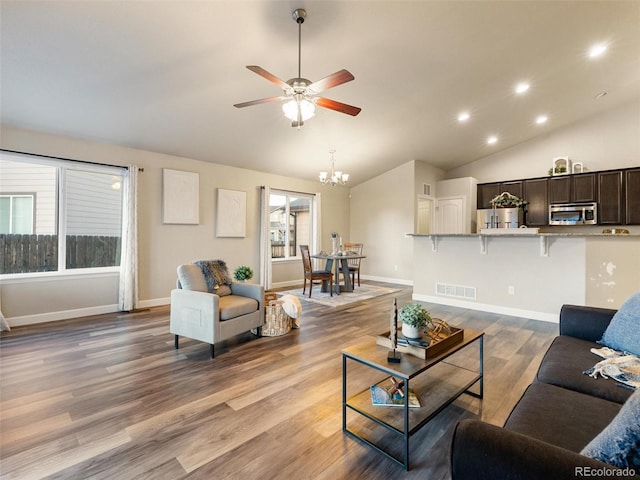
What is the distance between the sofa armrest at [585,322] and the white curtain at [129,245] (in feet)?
17.6

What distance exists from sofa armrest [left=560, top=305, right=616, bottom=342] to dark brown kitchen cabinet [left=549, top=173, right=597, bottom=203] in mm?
5506

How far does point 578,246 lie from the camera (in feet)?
13.7

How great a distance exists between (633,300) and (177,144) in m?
5.61

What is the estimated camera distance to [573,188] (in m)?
6.37

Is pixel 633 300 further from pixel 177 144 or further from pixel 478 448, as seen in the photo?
pixel 177 144

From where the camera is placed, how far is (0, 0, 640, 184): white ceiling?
270 centimetres

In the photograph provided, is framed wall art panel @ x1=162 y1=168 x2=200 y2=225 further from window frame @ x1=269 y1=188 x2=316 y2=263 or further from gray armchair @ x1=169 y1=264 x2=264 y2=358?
gray armchair @ x1=169 y1=264 x2=264 y2=358

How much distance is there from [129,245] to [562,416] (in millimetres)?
5288

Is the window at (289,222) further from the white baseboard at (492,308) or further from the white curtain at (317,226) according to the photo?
the white baseboard at (492,308)

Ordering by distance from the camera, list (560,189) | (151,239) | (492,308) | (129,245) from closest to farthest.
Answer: (129,245) < (492,308) < (151,239) < (560,189)

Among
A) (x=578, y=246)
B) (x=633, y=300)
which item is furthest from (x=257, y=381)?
(x=578, y=246)

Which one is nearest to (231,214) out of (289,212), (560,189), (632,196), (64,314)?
(289,212)

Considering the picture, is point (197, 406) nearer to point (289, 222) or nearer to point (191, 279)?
point (191, 279)

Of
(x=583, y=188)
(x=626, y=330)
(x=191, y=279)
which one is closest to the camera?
(x=626, y=330)
